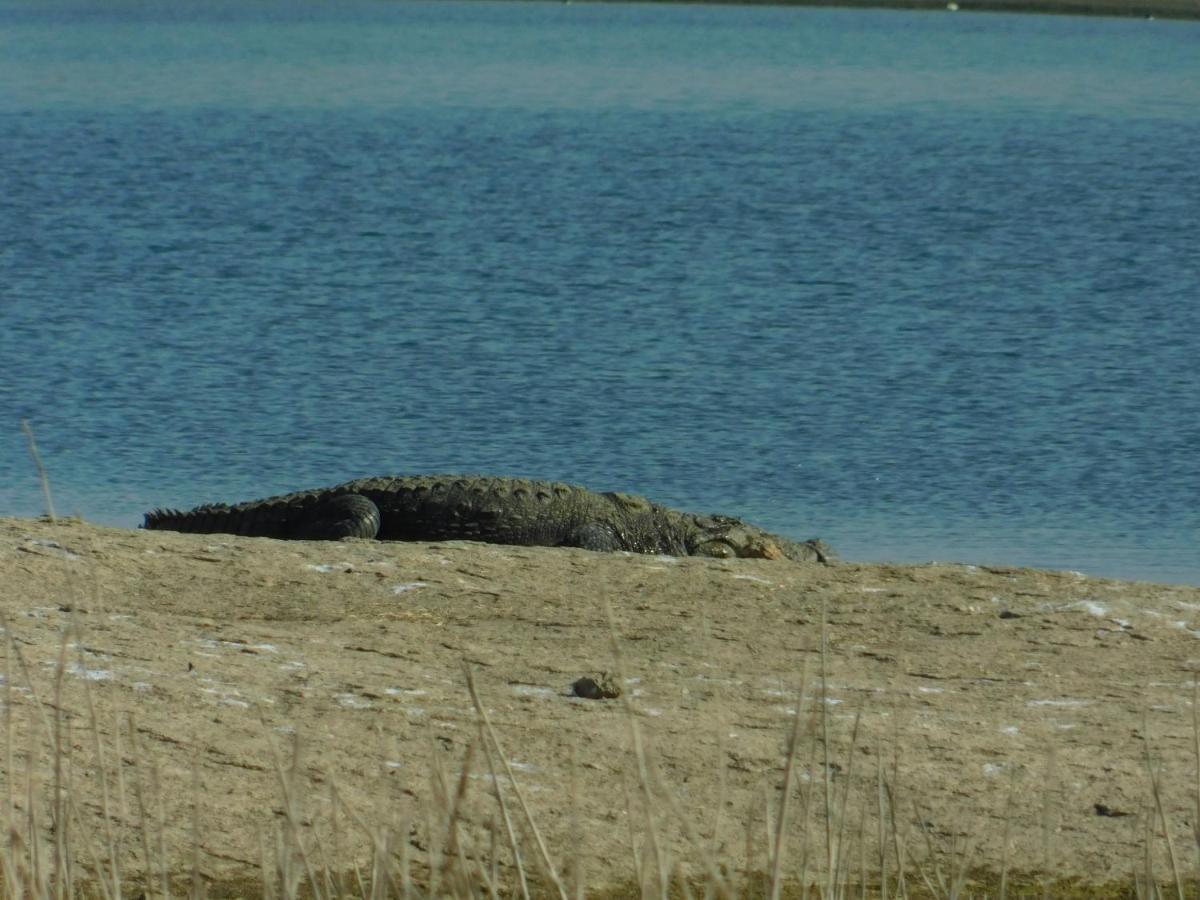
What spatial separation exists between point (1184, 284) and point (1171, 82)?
23.1 meters

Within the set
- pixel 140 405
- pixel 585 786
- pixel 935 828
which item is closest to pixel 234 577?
pixel 585 786

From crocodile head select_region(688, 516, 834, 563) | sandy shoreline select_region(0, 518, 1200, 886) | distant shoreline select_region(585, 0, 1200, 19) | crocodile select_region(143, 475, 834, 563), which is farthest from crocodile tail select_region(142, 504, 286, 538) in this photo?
distant shoreline select_region(585, 0, 1200, 19)

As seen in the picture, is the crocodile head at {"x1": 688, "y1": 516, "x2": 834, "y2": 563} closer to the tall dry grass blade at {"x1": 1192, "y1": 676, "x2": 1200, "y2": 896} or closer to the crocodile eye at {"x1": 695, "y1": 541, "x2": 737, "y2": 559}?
the crocodile eye at {"x1": 695, "y1": 541, "x2": 737, "y2": 559}

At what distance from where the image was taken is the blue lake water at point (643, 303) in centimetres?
1258

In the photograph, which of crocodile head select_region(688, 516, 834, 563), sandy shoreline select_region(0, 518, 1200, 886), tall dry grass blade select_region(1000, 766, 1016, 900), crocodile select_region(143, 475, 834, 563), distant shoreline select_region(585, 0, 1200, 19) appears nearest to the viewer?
tall dry grass blade select_region(1000, 766, 1016, 900)

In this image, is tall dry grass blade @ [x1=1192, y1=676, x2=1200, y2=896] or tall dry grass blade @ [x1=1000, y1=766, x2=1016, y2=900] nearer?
tall dry grass blade @ [x1=1000, y1=766, x2=1016, y2=900]

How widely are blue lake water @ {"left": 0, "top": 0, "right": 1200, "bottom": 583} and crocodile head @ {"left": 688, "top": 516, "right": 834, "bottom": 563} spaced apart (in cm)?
120

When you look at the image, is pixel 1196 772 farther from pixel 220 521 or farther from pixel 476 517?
pixel 220 521

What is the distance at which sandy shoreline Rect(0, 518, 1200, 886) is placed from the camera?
18.0ft

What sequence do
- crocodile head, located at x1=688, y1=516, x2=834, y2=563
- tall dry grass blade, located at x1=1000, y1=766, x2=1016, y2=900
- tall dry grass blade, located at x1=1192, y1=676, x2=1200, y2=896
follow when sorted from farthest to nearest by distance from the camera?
crocodile head, located at x1=688, y1=516, x2=834, y2=563 < tall dry grass blade, located at x1=1192, y1=676, x2=1200, y2=896 < tall dry grass blade, located at x1=1000, y1=766, x2=1016, y2=900

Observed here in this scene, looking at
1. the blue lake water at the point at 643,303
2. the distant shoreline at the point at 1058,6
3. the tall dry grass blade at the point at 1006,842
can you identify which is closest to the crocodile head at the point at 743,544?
the blue lake water at the point at 643,303

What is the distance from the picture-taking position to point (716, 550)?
32.6 ft

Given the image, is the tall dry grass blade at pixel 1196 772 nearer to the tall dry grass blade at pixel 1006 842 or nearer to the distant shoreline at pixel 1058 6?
the tall dry grass blade at pixel 1006 842

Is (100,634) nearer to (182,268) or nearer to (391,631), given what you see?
(391,631)
